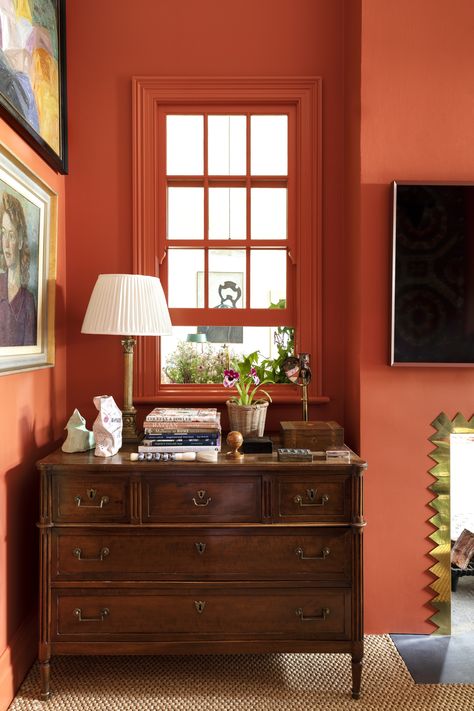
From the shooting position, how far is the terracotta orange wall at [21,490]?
2.38 m

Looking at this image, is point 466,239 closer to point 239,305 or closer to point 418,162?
point 418,162

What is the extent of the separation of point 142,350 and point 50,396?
1.85 feet

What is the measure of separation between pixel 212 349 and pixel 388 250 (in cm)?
114

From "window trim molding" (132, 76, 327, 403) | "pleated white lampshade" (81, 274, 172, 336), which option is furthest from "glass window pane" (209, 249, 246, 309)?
"pleated white lampshade" (81, 274, 172, 336)

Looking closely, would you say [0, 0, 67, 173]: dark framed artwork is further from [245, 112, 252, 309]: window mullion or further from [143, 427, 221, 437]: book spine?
[143, 427, 221, 437]: book spine

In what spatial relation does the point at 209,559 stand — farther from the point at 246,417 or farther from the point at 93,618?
the point at 246,417

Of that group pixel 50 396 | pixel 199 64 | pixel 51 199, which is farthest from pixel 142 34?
pixel 50 396

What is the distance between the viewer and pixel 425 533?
9.53 ft

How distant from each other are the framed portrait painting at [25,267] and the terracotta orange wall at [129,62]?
0.32 m

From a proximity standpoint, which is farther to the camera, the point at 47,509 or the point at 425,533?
the point at 425,533

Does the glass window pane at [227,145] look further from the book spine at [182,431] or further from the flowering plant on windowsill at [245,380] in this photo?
the book spine at [182,431]

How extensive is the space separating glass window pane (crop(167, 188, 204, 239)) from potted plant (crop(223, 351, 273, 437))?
2.70 feet

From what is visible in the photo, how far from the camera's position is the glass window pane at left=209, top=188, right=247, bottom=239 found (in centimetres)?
324

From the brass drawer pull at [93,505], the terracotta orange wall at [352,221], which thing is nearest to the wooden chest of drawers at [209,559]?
the brass drawer pull at [93,505]
